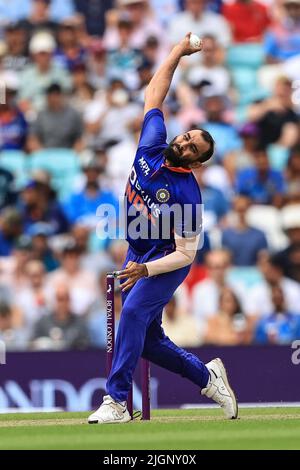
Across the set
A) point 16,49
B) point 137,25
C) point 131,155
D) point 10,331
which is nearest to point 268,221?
point 131,155

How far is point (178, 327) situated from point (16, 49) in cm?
461

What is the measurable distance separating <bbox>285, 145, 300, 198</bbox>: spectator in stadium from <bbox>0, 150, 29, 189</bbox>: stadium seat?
268cm

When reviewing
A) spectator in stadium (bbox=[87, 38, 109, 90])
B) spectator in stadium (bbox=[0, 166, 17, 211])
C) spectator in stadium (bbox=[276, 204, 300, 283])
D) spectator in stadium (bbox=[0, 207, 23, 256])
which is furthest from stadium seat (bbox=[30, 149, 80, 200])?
spectator in stadium (bbox=[276, 204, 300, 283])

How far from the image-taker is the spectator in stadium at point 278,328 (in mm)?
12125

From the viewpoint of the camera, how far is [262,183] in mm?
14023

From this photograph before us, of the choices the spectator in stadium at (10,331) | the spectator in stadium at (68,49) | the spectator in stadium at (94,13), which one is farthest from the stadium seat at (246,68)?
the spectator in stadium at (10,331)

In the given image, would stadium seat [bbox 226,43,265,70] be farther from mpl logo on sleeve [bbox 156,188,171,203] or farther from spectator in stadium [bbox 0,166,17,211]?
mpl logo on sleeve [bbox 156,188,171,203]

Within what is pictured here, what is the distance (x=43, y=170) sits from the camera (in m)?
14.3

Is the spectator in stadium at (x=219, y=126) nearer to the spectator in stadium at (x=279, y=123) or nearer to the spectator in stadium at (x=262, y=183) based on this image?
the spectator in stadium at (x=279, y=123)

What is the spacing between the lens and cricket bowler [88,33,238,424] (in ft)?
26.5

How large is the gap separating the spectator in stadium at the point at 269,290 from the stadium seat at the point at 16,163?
277 cm
